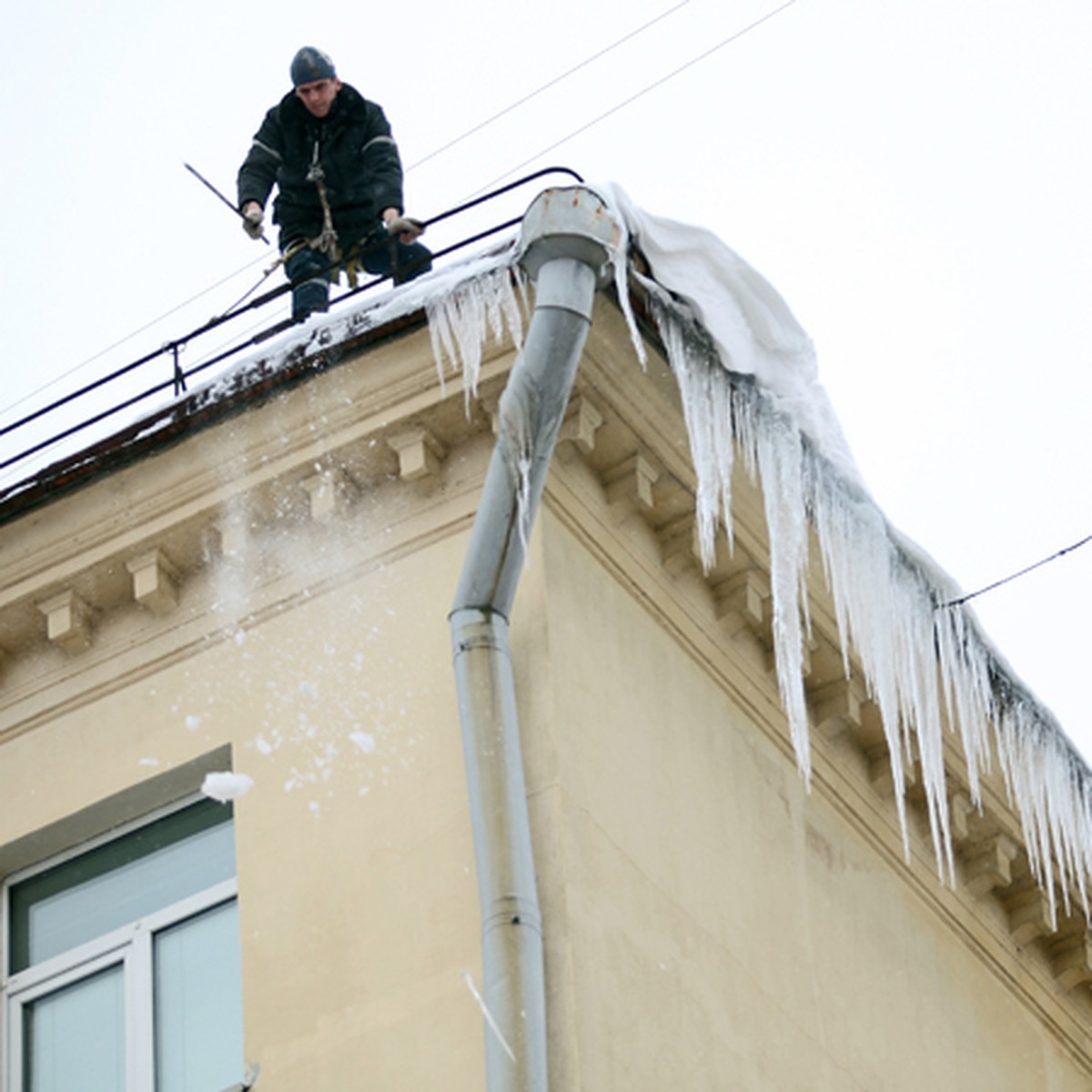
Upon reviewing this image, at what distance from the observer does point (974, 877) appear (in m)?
12.0

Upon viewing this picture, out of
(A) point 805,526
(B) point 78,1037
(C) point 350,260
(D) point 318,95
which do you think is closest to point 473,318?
(C) point 350,260

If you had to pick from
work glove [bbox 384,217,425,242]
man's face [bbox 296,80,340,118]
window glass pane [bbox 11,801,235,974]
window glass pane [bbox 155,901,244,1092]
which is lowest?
window glass pane [bbox 155,901,244,1092]

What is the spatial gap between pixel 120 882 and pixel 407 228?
2618 mm

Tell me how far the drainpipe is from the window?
1204 millimetres

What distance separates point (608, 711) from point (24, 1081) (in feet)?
7.69

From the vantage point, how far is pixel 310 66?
40.5ft

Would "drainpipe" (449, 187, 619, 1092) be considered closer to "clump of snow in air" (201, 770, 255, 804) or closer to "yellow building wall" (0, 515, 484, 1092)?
"yellow building wall" (0, 515, 484, 1092)

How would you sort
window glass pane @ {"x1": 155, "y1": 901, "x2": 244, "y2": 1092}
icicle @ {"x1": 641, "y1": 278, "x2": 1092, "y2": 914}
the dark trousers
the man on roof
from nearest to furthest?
window glass pane @ {"x1": 155, "y1": 901, "x2": 244, "y2": 1092}, icicle @ {"x1": 641, "y1": 278, "x2": 1092, "y2": 914}, the dark trousers, the man on roof

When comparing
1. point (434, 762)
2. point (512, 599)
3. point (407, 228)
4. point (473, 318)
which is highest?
point (407, 228)

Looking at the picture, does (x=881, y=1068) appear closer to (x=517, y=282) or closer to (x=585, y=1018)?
(x=585, y=1018)

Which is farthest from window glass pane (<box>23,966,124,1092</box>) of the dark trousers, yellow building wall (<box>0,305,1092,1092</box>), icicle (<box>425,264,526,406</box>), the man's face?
the man's face

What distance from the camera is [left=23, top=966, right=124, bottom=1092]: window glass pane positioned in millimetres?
9594

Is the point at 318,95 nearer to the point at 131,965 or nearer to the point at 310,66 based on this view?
the point at 310,66

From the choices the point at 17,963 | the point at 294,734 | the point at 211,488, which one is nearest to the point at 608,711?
the point at 294,734
